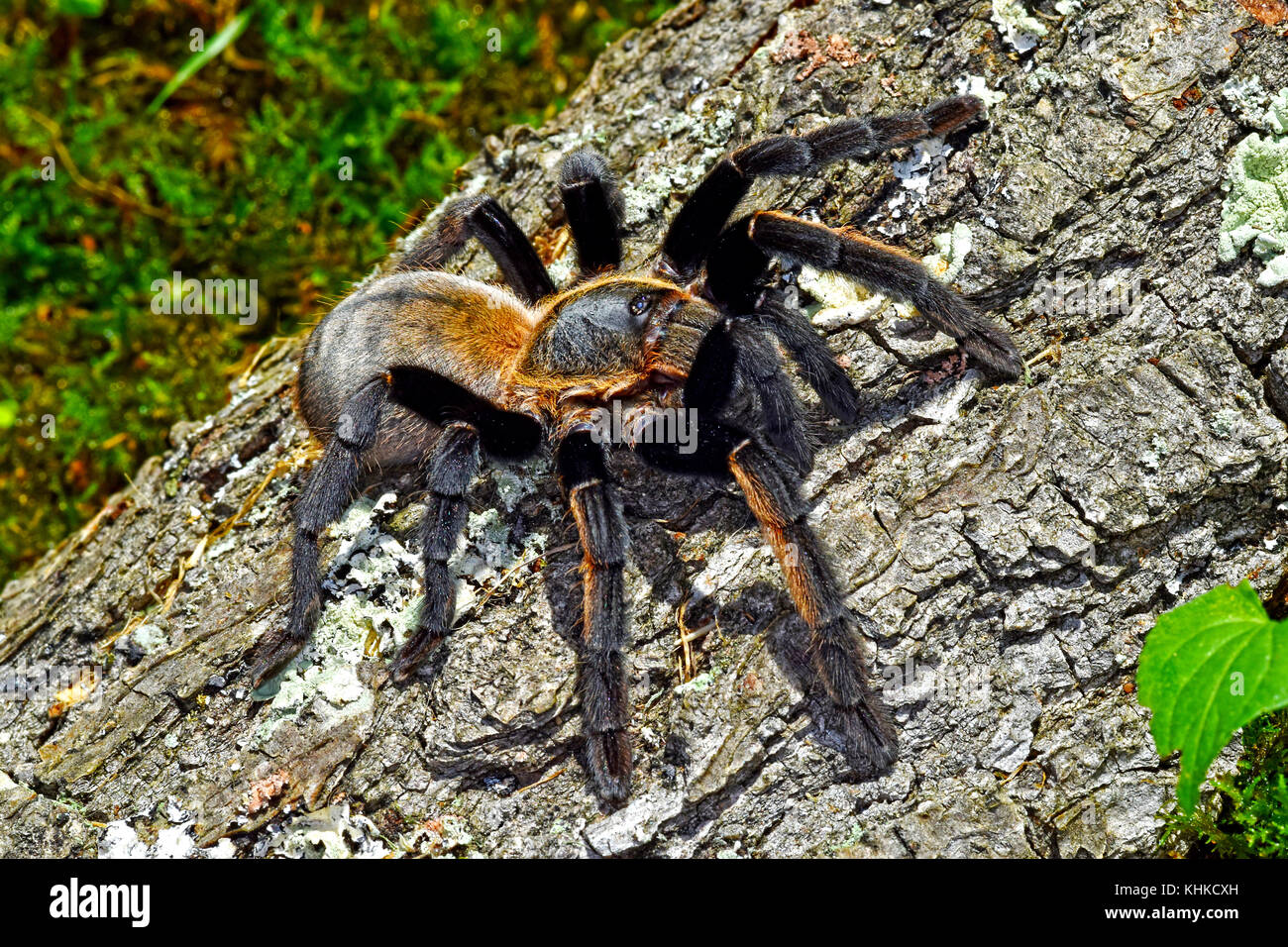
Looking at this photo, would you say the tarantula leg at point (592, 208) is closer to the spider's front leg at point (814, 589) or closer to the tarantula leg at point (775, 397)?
the tarantula leg at point (775, 397)

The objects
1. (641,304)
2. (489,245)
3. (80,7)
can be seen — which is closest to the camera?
(641,304)

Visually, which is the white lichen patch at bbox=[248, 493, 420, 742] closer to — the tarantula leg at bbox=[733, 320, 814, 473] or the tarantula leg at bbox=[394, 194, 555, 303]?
the tarantula leg at bbox=[394, 194, 555, 303]

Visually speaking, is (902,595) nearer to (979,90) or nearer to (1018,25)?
(979,90)

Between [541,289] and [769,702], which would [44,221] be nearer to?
[541,289]

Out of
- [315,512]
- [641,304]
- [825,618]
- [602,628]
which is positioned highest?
[641,304]

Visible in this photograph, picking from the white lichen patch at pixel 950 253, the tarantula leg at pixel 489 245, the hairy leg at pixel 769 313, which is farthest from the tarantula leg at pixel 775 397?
the tarantula leg at pixel 489 245

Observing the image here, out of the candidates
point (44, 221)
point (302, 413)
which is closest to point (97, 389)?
point (44, 221)

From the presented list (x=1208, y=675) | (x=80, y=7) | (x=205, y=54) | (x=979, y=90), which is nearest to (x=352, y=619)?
(x=1208, y=675)
